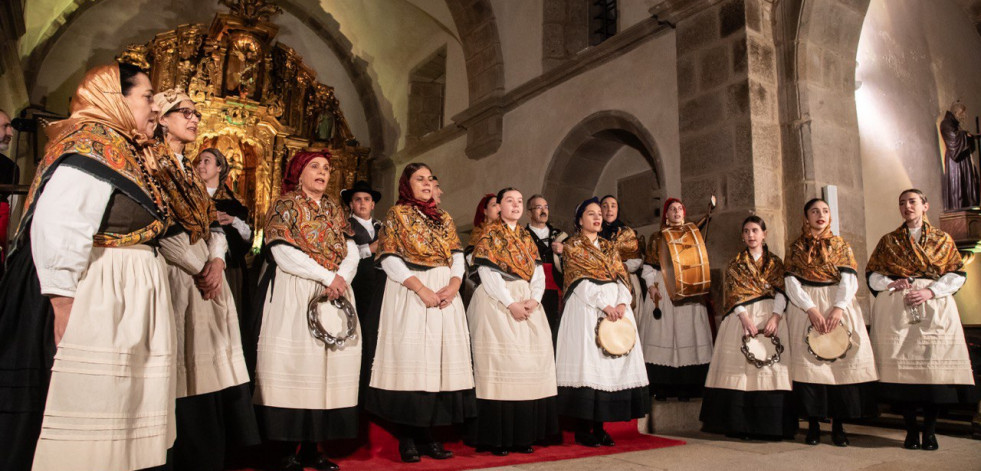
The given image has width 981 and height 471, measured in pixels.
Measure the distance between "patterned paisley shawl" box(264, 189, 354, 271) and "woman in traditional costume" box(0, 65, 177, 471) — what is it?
4.20 ft

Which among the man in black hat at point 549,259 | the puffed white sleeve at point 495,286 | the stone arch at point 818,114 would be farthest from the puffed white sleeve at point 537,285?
the stone arch at point 818,114

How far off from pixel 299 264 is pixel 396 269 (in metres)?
0.62

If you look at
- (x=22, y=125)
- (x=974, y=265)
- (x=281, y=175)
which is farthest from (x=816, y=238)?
(x=281, y=175)

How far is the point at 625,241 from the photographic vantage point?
5.97 m

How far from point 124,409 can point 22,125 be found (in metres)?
4.63

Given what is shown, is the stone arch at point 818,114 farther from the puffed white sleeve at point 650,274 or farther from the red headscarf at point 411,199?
the red headscarf at point 411,199

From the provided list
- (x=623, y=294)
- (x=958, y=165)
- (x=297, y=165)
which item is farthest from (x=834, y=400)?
(x=958, y=165)

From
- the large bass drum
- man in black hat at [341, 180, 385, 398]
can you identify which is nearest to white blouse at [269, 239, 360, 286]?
man in black hat at [341, 180, 385, 398]

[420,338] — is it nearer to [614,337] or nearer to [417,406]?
[417,406]

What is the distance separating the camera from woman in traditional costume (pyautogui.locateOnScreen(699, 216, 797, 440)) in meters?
4.71

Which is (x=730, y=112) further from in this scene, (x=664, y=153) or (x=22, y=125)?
(x=22, y=125)

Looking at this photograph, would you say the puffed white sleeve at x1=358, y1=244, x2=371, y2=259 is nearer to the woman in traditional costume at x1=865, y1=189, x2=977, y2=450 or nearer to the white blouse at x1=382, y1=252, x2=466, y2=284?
the white blouse at x1=382, y1=252, x2=466, y2=284

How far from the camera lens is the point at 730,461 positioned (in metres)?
3.94

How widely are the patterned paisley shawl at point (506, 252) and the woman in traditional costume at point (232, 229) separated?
147 centimetres
